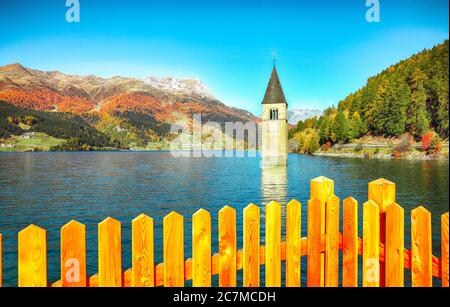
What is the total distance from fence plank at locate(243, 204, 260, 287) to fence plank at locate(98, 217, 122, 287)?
1.32 m

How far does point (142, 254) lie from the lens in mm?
3080

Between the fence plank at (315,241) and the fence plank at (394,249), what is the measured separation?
29.0 inches

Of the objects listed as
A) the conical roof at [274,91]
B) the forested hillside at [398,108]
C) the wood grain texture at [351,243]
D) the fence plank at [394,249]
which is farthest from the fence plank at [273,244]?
the conical roof at [274,91]

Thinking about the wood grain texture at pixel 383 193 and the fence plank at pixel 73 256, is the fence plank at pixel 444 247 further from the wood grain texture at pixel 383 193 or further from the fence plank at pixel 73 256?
the fence plank at pixel 73 256

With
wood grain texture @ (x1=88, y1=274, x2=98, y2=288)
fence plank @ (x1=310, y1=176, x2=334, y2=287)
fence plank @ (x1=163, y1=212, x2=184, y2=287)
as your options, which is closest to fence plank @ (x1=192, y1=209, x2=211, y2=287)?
fence plank @ (x1=163, y1=212, x2=184, y2=287)

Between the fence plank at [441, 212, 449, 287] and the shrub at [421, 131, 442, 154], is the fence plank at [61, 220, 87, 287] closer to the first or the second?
the fence plank at [441, 212, 449, 287]

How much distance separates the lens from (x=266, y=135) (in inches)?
3204

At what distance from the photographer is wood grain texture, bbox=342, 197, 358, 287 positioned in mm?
3727

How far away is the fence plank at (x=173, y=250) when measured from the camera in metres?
Result: 3.17

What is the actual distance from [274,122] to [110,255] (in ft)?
266

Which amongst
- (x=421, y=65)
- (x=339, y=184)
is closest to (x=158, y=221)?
(x=339, y=184)

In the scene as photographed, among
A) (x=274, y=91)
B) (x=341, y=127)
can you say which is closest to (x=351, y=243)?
(x=274, y=91)

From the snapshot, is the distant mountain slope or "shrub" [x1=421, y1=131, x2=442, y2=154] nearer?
"shrub" [x1=421, y1=131, x2=442, y2=154]

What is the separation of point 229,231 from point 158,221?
19.0 meters
